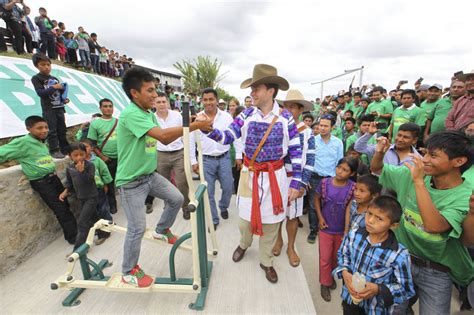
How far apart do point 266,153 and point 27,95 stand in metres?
4.91

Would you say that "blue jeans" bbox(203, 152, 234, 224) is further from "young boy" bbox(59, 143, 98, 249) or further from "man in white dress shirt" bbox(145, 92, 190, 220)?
"young boy" bbox(59, 143, 98, 249)

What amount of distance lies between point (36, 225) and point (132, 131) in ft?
Result: 8.12

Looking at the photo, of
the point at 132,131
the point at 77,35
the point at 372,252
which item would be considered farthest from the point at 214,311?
the point at 77,35

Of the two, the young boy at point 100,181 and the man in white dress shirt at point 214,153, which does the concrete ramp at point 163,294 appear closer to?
the young boy at point 100,181

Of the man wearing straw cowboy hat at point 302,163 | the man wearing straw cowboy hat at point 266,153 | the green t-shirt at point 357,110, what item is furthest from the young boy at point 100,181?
the green t-shirt at point 357,110

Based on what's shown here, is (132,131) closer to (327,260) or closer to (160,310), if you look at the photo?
(160,310)

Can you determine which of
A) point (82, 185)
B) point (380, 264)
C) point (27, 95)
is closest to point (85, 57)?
point (27, 95)

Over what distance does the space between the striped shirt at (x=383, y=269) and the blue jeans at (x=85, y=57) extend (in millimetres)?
11858

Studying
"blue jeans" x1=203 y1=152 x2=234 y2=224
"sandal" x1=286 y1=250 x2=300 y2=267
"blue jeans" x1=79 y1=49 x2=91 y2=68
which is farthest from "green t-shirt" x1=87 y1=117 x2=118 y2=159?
"blue jeans" x1=79 y1=49 x2=91 y2=68

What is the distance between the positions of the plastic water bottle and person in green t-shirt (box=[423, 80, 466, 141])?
12.1 feet

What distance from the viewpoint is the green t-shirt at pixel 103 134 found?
12.0 ft

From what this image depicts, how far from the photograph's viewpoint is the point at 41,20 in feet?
26.0

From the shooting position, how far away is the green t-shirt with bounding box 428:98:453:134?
13.4 ft

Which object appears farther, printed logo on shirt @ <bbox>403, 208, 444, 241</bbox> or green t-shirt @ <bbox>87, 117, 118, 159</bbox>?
green t-shirt @ <bbox>87, 117, 118, 159</bbox>
